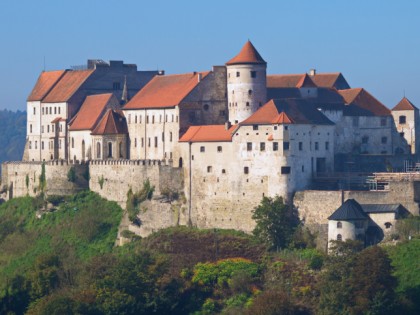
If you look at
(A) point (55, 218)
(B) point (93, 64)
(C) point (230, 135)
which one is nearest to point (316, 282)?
(C) point (230, 135)

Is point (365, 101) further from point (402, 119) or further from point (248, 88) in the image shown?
point (248, 88)

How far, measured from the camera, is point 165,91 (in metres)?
110

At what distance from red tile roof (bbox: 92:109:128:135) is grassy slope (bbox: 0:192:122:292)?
4605 mm

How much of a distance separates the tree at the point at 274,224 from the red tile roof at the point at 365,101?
13.0m

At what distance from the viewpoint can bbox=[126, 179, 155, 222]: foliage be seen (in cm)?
10369

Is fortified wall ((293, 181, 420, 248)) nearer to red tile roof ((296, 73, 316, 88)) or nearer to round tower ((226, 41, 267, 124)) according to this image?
round tower ((226, 41, 267, 124))

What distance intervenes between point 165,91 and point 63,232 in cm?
1221

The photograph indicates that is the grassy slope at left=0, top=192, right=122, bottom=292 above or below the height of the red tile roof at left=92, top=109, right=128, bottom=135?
below

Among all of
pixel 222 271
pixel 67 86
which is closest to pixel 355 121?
pixel 222 271

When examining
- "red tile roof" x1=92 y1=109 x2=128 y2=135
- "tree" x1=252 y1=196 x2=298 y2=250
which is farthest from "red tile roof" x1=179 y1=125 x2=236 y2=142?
"red tile roof" x1=92 y1=109 x2=128 y2=135

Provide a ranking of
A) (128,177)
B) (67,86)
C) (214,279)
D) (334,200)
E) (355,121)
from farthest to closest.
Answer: (67,86)
(128,177)
(355,121)
(334,200)
(214,279)

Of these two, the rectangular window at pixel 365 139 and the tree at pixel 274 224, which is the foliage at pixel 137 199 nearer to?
the tree at pixel 274 224

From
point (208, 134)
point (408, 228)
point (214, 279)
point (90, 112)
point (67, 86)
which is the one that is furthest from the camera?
point (67, 86)

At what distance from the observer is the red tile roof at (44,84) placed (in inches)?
4845
